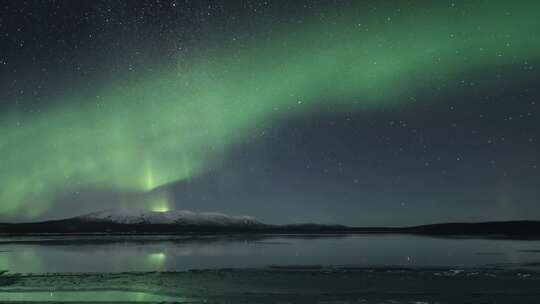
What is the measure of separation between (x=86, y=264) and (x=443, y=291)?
28.6 meters

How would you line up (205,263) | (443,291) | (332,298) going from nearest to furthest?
(332,298) < (443,291) < (205,263)

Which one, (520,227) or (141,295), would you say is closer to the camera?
(141,295)

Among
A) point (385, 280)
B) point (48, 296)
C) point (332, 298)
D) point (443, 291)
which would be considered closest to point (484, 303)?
point (443, 291)

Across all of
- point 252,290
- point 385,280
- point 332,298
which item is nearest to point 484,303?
point 332,298

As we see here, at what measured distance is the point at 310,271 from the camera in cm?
3316

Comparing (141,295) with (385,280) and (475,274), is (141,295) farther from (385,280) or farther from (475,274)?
(475,274)

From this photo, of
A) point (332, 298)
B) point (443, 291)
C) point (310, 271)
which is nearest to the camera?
point (332, 298)

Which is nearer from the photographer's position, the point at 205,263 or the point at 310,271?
the point at 310,271

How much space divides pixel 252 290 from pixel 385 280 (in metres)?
8.20

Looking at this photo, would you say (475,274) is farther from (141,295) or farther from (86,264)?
(86,264)

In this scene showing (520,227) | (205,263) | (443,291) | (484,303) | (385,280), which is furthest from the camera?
(520,227)

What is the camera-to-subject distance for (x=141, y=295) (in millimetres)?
22156

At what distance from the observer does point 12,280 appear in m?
28.0

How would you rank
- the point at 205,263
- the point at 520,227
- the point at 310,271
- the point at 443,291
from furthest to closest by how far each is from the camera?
the point at 520,227 → the point at 205,263 → the point at 310,271 → the point at 443,291
